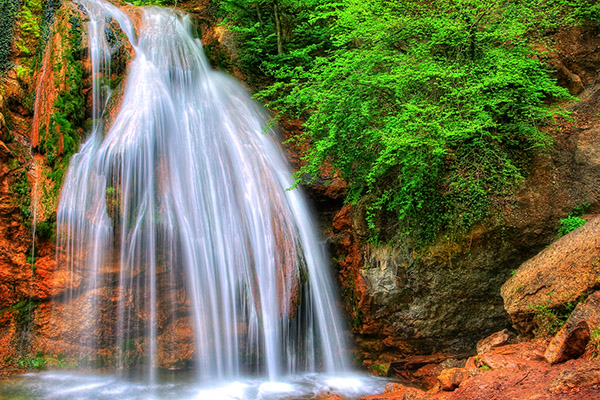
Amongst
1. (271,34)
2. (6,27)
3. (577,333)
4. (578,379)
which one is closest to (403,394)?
(577,333)

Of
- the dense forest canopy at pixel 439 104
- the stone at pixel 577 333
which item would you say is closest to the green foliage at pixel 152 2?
the dense forest canopy at pixel 439 104

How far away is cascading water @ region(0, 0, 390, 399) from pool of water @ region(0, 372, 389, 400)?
37 mm

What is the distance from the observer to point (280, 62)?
1193 centimetres

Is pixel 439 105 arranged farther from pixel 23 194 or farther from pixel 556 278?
pixel 23 194

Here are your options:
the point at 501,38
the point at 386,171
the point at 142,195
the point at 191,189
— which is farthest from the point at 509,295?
the point at 142,195

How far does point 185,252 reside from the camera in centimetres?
796

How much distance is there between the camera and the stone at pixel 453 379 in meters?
5.08

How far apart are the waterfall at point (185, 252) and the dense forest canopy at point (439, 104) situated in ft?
5.99

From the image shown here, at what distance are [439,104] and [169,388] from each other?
6.72 m

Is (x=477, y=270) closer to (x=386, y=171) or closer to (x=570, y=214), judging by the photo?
(x=570, y=214)

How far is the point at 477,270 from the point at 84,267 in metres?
6.96

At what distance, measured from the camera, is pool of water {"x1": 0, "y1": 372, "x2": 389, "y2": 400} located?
253 inches

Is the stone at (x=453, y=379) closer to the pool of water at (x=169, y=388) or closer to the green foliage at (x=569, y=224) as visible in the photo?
the pool of water at (x=169, y=388)

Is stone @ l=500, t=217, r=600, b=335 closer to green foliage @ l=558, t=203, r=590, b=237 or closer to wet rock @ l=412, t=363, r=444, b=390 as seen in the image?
green foliage @ l=558, t=203, r=590, b=237
